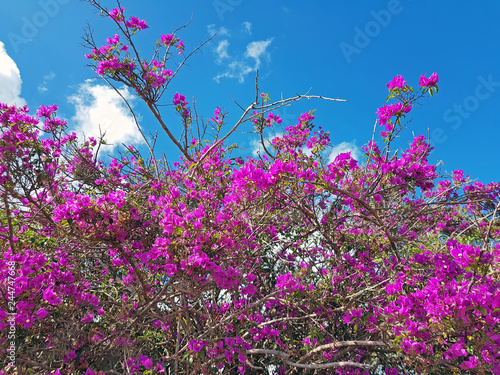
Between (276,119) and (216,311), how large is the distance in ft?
11.1

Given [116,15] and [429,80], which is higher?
[116,15]

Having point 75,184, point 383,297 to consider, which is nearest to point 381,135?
point 383,297

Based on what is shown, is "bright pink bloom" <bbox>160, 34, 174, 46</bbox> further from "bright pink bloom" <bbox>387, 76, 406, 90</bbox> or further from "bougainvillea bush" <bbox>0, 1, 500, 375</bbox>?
"bright pink bloom" <bbox>387, 76, 406, 90</bbox>

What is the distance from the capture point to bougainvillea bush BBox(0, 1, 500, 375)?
6.69 feet

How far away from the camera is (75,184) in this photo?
14.5 feet

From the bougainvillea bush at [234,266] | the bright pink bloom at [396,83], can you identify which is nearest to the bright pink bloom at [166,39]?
the bougainvillea bush at [234,266]

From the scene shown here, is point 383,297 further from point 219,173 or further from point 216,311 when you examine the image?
point 219,173

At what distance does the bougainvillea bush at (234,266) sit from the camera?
204 cm

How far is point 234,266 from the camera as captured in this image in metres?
2.66

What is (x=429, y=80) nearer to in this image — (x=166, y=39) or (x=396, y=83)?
(x=396, y=83)

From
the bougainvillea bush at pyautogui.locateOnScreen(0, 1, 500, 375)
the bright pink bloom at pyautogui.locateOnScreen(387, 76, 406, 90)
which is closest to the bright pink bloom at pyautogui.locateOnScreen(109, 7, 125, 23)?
the bougainvillea bush at pyautogui.locateOnScreen(0, 1, 500, 375)

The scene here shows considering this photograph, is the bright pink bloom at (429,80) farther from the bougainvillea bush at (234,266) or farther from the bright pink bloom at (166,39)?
the bright pink bloom at (166,39)

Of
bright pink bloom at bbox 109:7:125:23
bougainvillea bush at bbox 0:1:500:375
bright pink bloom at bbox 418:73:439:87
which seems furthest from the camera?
bright pink bloom at bbox 109:7:125:23

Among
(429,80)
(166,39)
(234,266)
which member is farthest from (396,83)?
(166,39)
